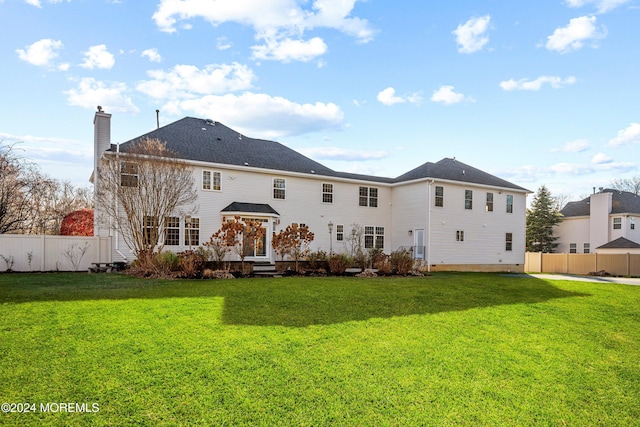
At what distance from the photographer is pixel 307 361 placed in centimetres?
554

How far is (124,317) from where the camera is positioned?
7.03 m

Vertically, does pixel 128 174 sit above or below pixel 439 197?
above

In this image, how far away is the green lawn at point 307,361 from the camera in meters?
4.35

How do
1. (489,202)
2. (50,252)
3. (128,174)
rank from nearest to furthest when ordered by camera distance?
(128,174), (50,252), (489,202)

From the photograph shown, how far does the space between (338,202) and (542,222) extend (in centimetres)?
2366

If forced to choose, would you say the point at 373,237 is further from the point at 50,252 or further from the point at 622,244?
the point at 622,244

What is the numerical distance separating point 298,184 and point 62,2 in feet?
38.7

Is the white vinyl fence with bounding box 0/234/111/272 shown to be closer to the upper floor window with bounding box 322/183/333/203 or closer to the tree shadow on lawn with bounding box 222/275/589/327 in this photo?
the tree shadow on lawn with bounding box 222/275/589/327

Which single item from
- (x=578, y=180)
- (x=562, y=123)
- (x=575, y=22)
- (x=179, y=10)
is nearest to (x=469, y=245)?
(x=562, y=123)

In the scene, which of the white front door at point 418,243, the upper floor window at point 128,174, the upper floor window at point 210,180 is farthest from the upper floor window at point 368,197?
the upper floor window at point 128,174

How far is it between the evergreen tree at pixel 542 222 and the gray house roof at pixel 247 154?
44.0ft

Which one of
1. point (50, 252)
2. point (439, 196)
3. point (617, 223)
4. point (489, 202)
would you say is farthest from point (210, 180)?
point (617, 223)

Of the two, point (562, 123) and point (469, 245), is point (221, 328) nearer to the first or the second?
point (562, 123)

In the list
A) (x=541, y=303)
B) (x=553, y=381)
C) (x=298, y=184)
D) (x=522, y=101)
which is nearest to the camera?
(x=553, y=381)
